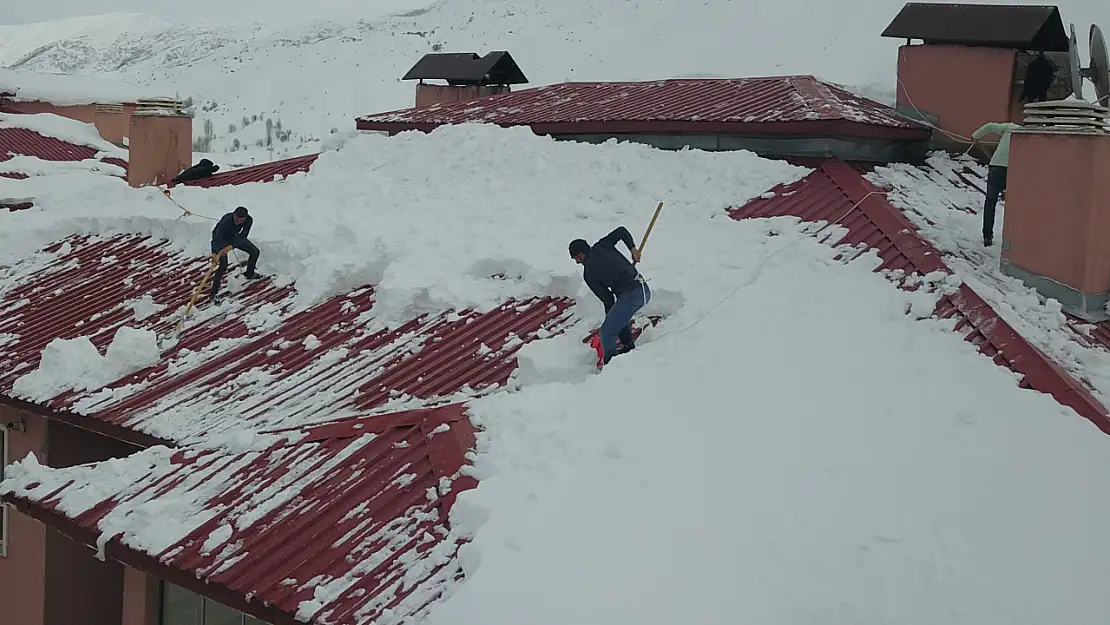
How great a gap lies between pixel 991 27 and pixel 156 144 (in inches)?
438

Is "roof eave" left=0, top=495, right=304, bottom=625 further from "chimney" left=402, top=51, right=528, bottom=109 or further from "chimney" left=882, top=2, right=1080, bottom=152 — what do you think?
"chimney" left=402, top=51, right=528, bottom=109

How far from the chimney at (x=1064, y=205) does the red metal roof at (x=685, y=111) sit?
205cm

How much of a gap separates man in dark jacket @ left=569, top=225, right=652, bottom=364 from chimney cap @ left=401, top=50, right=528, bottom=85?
37.3 ft

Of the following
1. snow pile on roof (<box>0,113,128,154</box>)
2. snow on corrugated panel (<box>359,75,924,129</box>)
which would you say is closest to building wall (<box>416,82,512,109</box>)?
snow on corrugated panel (<box>359,75,924,129</box>)

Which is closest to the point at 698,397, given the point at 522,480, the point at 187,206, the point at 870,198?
the point at 522,480

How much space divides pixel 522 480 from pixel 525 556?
0.64m

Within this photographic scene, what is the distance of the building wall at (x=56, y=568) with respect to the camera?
29.3 feet

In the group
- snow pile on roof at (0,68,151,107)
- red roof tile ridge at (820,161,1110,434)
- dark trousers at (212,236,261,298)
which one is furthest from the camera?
snow pile on roof at (0,68,151,107)

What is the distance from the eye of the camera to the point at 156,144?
48.4ft

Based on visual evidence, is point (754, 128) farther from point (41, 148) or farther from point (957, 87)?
point (41, 148)

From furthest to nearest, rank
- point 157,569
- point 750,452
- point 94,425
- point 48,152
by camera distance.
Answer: point 48,152
point 94,425
point 750,452
point 157,569

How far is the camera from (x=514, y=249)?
909 cm

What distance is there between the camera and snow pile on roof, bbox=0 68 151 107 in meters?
28.0

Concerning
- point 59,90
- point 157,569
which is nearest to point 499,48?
point 59,90
